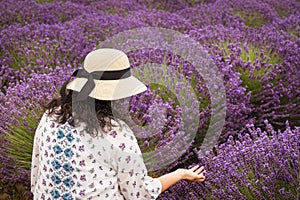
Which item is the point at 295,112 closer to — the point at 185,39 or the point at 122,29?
the point at 185,39

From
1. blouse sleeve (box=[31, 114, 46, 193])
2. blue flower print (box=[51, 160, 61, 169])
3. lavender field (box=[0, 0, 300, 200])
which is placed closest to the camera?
blue flower print (box=[51, 160, 61, 169])

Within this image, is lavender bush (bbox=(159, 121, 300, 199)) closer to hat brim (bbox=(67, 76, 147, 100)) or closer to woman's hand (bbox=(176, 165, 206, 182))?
woman's hand (bbox=(176, 165, 206, 182))

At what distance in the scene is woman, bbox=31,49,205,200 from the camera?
160 centimetres

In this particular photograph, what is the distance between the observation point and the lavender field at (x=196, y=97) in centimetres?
200

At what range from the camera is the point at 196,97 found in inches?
103

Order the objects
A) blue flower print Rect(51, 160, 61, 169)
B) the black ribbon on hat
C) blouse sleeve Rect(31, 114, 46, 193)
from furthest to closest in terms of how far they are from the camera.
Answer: blouse sleeve Rect(31, 114, 46, 193)
blue flower print Rect(51, 160, 61, 169)
the black ribbon on hat

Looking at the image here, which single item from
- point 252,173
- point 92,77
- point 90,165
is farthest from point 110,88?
point 252,173

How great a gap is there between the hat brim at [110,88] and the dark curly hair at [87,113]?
0.05 meters

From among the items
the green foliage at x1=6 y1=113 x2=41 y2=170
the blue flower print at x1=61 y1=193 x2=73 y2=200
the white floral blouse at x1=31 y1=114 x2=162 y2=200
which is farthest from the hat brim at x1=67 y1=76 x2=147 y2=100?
the green foliage at x1=6 y1=113 x2=41 y2=170

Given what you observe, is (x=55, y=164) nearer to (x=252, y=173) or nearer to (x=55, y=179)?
(x=55, y=179)

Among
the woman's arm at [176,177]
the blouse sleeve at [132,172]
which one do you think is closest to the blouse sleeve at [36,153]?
the blouse sleeve at [132,172]

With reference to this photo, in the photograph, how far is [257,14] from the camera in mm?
4988

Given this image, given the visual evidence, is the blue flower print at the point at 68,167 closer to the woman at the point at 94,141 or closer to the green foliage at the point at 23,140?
the woman at the point at 94,141

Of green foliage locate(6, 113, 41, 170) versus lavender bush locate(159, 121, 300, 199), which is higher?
lavender bush locate(159, 121, 300, 199)
